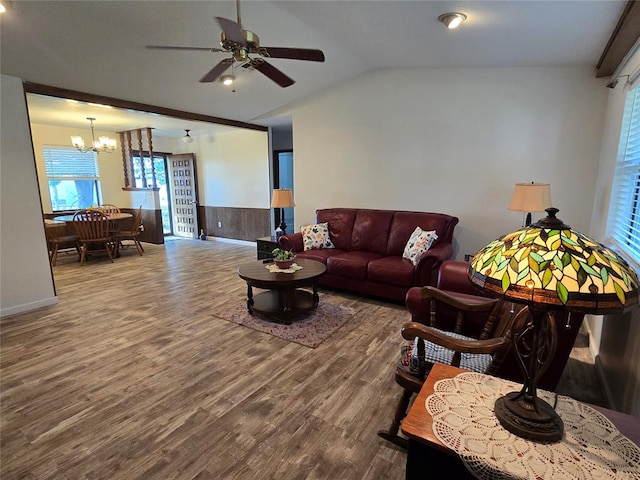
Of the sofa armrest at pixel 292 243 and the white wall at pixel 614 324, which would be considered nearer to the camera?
the white wall at pixel 614 324

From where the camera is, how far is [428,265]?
11.0ft

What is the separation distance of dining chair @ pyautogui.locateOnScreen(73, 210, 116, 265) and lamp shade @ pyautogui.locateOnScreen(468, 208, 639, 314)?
6218 mm

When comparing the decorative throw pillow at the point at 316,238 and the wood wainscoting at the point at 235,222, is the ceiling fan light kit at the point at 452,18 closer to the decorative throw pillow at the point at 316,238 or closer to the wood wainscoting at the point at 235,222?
the decorative throw pillow at the point at 316,238

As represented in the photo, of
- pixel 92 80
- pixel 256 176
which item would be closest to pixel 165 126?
pixel 256 176

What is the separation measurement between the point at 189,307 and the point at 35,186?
219cm

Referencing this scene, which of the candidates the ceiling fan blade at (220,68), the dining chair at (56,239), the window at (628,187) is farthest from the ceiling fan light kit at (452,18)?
the dining chair at (56,239)

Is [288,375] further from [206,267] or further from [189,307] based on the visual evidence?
[206,267]

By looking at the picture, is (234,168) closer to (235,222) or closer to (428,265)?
(235,222)

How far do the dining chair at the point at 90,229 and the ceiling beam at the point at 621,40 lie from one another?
674cm

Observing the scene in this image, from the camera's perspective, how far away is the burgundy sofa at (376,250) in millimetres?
3506

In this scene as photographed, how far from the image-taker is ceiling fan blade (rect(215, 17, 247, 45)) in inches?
77.4

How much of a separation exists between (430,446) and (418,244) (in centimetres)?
285

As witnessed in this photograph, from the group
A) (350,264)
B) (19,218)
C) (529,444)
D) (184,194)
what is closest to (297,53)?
(350,264)

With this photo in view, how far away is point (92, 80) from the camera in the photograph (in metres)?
3.62
